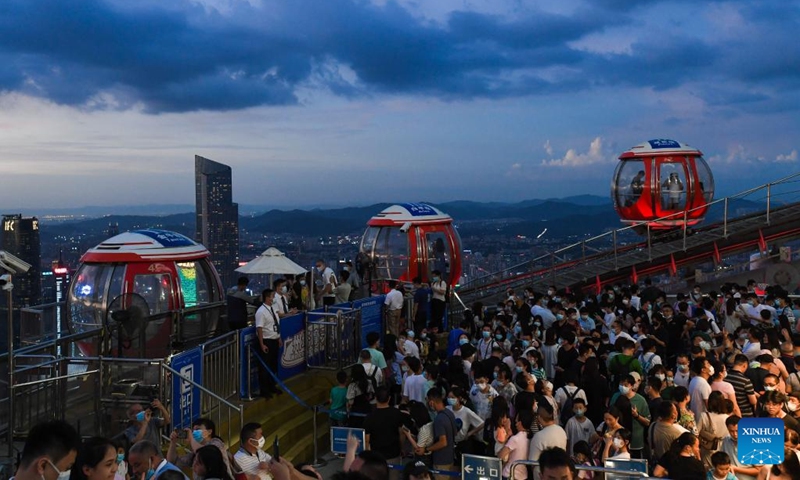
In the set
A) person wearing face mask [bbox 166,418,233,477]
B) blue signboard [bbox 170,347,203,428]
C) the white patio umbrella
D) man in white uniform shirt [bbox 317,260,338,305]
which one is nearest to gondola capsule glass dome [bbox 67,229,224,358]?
the white patio umbrella

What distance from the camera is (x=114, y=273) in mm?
14539

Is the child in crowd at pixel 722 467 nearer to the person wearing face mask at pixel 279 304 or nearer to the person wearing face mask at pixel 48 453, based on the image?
the person wearing face mask at pixel 48 453

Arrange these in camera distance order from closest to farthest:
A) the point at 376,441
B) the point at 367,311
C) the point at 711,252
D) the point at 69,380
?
the point at 376,441
the point at 69,380
the point at 367,311
the point at 711,252

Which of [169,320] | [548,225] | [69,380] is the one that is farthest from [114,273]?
[548,225]

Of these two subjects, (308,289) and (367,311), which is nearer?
(367,311)

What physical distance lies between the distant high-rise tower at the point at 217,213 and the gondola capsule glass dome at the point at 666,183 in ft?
65.0

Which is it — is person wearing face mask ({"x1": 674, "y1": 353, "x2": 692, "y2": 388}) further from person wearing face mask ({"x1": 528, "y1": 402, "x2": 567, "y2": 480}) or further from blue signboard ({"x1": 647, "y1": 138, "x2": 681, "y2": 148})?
blue signboard ({"x1": 647, "y1": 138, "x2": 681, "y2": 148})

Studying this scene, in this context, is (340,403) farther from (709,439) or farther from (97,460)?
(97,460)

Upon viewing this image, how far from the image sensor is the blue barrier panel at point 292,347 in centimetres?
1410

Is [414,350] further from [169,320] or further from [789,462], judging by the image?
[789,462]

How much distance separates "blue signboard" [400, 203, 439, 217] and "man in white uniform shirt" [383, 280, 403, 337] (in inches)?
195

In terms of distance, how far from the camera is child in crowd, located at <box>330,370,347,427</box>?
39.1 feet

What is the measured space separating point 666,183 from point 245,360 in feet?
57.6

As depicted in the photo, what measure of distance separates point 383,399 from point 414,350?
3.73 meters
